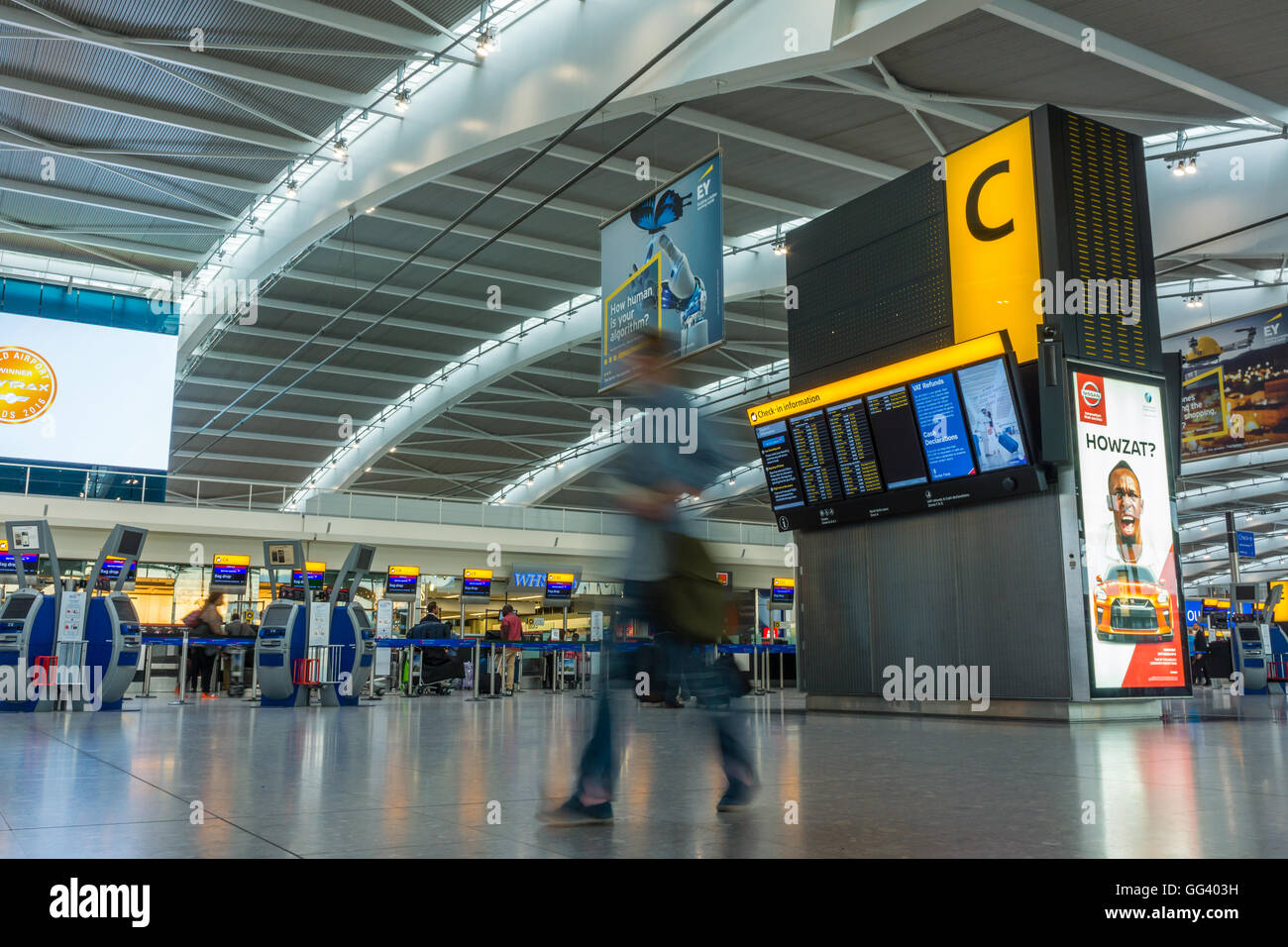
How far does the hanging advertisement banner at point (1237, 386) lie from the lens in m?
17.4

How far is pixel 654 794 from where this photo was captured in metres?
4.09

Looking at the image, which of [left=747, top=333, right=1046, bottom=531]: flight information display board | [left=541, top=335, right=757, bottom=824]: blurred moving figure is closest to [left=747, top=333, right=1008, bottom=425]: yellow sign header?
[left=747, top=333, right=1046, bottom=531]: flight information display board

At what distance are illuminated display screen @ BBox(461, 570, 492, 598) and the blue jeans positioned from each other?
21.4m

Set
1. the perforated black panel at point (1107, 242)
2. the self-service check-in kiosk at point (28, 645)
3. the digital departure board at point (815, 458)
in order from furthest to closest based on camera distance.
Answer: the digital departure board at point (815, 458) → the self-service check-in kiosk at point (28, 645) → the perforated black panel at point (1107, 242)

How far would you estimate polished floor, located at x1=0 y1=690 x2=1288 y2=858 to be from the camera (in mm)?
2865

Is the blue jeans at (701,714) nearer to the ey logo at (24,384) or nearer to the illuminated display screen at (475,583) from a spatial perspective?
the ey logo at (24,384)

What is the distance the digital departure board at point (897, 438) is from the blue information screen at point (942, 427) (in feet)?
0.37

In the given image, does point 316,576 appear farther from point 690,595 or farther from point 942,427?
point 690,595

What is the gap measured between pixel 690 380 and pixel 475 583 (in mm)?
12913

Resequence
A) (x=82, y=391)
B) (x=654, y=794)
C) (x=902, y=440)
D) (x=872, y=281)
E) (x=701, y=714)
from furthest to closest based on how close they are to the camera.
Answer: (x=82, y=391), (x=872, y=281), (x=902, y=440), (x=654, y=794), (x=701, y=714)

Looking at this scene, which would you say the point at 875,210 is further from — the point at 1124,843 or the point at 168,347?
the point at 168,347

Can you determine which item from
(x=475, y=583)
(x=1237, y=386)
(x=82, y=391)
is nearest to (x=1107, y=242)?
(x=1237, y=386)

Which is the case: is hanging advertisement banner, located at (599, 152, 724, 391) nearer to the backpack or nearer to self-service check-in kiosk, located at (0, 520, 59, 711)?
the backpack

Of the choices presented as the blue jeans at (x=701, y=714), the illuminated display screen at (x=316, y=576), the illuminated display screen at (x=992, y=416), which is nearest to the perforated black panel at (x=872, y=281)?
the illuminated display screen at (x=992, y=416)
